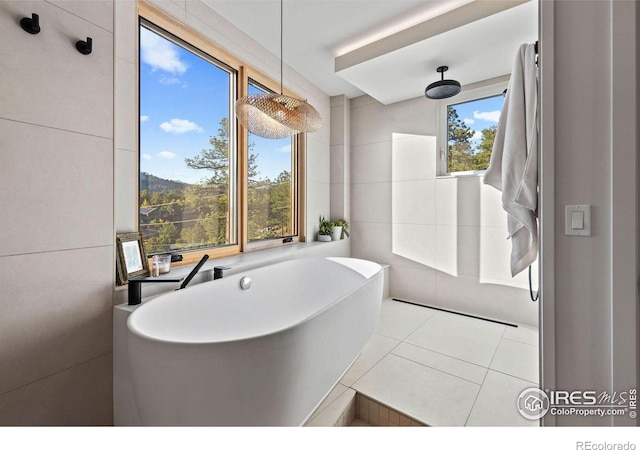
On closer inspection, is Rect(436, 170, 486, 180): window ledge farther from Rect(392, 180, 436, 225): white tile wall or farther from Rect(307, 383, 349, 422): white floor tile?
Rect(307, 383, 349, 422): white floor tile

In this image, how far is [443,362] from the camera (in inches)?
78.1

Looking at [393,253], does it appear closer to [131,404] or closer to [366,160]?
[366,160]

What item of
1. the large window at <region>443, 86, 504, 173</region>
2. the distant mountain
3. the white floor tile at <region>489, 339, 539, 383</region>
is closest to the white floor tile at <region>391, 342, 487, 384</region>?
the white floor tile at <region>489, 339, 539, 383</region>

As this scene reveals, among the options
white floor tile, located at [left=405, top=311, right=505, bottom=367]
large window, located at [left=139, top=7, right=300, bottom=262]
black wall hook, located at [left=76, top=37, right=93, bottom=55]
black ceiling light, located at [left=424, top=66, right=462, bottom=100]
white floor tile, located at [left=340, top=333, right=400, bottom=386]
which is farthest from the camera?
Answer: black ceiling light, located at [left=424, top=66, right=462, bottom=100]

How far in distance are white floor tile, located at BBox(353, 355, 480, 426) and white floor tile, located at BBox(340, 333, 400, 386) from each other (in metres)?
0.05

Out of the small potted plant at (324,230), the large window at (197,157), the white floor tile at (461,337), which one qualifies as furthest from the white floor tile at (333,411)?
the small potted plant at (324,230)

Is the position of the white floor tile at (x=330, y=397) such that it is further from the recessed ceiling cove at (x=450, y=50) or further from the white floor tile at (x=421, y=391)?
the recessed ceiling cove at (x=450, y=50)

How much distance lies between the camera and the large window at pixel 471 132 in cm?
279

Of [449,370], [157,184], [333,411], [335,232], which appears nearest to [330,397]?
[333,411]

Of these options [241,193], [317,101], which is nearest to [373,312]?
[241,193]

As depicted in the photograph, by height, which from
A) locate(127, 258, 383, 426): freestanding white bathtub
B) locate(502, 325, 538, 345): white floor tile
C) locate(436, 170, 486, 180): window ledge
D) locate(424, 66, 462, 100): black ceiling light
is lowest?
locate(502, 325, 538, 345): white floor tile

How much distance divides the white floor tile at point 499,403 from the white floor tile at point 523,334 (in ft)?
2.15

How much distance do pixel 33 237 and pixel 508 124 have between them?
2.02m

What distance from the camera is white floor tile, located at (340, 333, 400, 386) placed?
1.79m
